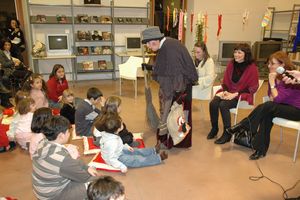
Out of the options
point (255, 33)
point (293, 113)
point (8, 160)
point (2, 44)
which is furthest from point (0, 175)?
point (255, 33)

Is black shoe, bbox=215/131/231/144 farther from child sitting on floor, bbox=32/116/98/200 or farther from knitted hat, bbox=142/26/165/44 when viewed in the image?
child sitting on floor, bbox=32/116/98/200

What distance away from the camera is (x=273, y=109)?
2.79 metres

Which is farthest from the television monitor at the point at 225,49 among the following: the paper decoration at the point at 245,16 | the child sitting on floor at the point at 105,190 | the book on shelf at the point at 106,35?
the child sitting on floor at the point at 105,190

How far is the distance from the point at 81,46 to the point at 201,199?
5.00 m

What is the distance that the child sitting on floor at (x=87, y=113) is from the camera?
3.20 metres

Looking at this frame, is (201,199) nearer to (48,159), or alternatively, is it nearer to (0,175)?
(48,159)

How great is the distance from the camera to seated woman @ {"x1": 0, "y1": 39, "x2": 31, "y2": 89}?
187 inches

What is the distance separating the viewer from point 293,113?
272 cm

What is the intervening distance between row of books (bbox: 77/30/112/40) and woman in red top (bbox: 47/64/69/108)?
7.13ft

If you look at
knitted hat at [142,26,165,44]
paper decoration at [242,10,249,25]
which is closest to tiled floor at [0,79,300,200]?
knitted hat at [142,26,165,44]

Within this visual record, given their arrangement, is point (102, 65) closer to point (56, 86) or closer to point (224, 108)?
point (56, 86)

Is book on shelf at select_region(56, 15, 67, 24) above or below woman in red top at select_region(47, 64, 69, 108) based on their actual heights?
above

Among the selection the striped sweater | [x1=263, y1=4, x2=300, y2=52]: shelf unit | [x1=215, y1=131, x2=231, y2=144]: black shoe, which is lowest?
[x1=215, y1=131, x2=231, y2=144]: black shoe

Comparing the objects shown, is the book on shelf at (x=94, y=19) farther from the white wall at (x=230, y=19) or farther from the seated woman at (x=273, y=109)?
the seated woman at (x=273, y=109)
